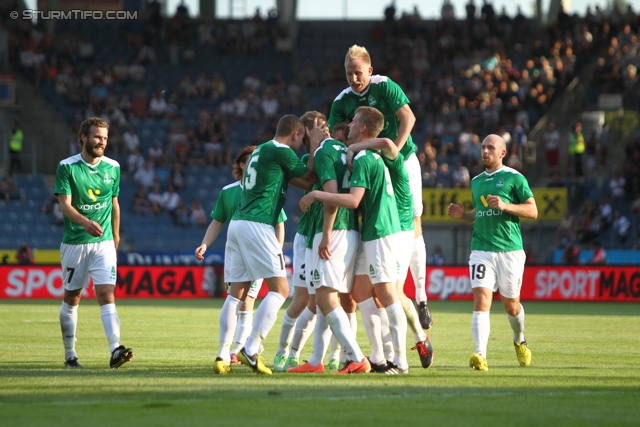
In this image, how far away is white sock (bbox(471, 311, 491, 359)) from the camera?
35.3ft

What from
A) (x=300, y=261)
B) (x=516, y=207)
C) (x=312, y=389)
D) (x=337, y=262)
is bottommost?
(x=312, y=389)

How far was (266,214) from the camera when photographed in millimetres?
10180

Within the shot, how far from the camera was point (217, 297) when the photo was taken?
90.9 feet

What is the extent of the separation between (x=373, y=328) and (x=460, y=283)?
17.1m

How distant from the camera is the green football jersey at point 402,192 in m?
10.5

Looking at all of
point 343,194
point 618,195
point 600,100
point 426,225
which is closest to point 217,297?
point 426,225

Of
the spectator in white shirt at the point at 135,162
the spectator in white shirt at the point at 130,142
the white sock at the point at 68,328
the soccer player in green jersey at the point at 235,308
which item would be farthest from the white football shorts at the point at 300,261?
the spectator in white shirt at the point at 130,142

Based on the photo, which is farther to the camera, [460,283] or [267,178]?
[460,283]

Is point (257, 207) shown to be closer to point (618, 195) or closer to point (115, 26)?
point (618, 195)

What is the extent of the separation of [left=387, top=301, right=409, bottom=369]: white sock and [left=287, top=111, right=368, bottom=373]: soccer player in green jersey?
402mm

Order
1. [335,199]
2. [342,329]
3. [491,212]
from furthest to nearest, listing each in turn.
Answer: [491,212], [342,329], [335,199]

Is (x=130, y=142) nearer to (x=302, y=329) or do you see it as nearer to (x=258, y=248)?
(x=302, y=329)

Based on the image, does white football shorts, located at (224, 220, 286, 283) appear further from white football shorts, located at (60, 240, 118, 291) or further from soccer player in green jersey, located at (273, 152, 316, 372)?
white football shorts, located at (60, 240, 118, 291)

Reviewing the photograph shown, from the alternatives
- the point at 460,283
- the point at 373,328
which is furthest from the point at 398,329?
the point at 460,283
